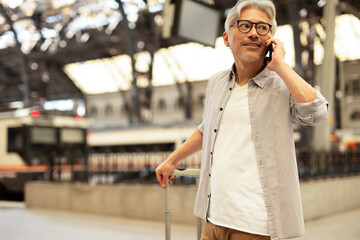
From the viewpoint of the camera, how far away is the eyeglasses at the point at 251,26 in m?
1.85

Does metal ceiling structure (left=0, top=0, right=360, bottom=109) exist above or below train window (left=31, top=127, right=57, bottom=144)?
above

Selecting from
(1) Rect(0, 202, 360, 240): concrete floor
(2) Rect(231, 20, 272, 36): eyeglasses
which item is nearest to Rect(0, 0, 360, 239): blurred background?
(1) Rect(0, 202, 360, 240): concrete floor

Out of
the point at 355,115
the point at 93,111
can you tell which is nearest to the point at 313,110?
the point at 355,115

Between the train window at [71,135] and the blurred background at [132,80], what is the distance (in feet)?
0.13

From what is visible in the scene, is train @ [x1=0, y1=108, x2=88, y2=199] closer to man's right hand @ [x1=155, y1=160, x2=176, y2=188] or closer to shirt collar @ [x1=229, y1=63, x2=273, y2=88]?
man's right hand @ [x1=155, y1=160, x2=176, y2=188]

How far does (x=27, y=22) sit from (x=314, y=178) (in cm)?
2998

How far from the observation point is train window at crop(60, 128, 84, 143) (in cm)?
1489

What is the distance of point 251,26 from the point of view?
Result: 186 cm

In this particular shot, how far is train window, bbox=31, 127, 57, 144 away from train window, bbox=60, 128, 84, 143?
0.36 metres

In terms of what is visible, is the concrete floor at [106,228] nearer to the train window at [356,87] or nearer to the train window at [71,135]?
the train window at [71,135]

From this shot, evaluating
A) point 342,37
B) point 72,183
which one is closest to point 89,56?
point 342,37

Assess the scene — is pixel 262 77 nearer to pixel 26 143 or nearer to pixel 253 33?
pixel 253 33

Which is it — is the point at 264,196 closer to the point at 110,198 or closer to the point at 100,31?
the point at 110,198

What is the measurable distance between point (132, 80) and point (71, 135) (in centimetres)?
1606
